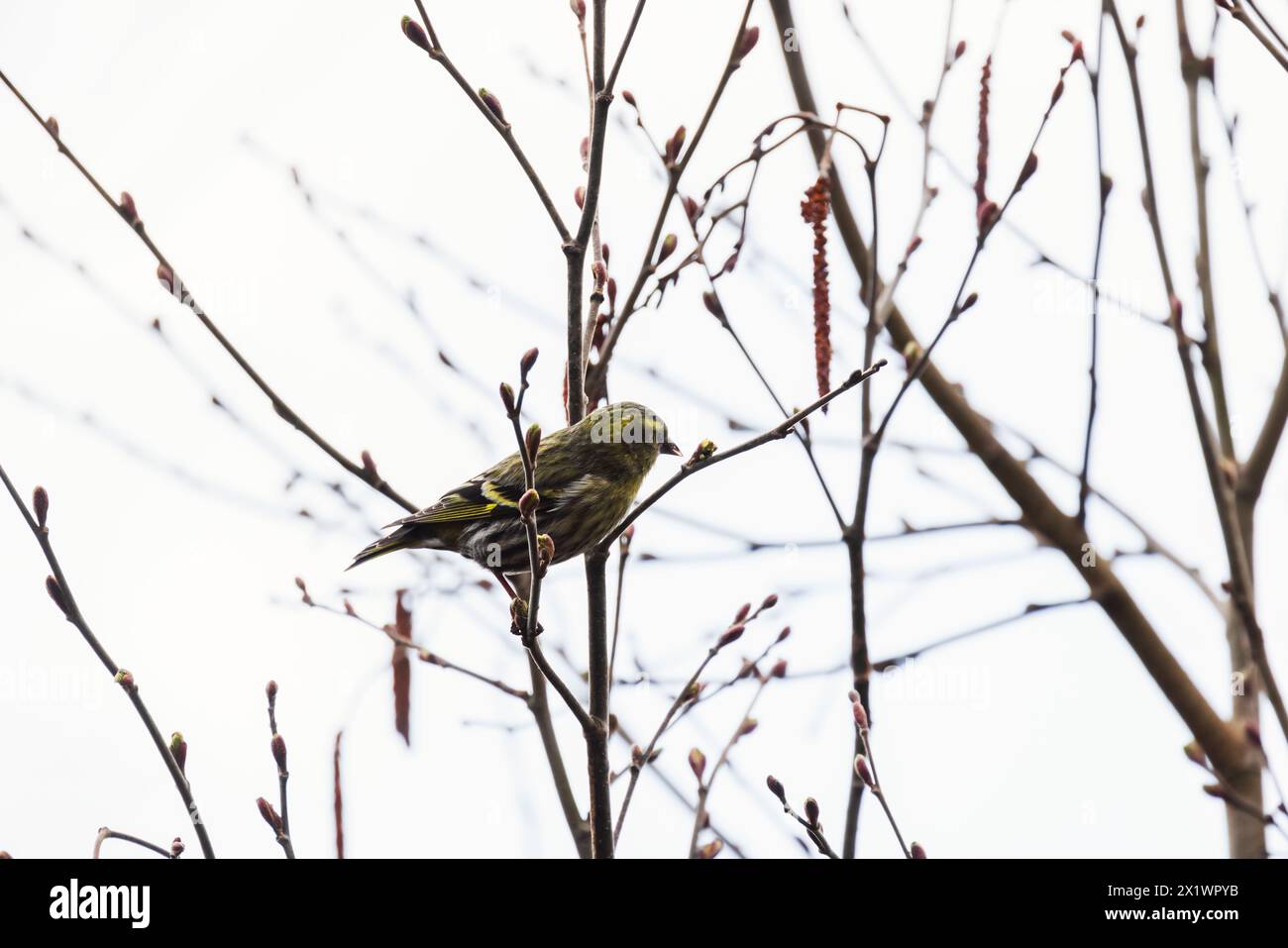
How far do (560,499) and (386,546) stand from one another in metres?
0.66

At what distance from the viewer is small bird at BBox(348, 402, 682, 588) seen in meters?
4.43

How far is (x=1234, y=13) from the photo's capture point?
2.71 meters

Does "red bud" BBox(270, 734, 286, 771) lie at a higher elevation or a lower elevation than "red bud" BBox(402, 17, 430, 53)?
lower

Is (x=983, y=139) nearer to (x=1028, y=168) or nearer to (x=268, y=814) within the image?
(x=1028, y=168)

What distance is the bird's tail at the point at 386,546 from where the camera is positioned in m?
4.50

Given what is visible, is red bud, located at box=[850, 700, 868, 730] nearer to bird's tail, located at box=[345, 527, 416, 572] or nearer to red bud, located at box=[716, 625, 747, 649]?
red bud, located at box=[716, 625, 747, 649]

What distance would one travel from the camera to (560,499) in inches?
181

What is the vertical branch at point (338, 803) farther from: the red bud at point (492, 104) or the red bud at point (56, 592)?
the red bud at point (492, 104)

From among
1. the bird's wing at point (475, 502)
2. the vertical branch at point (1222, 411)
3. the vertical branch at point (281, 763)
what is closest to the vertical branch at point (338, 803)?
the vertical branch at point (281, 763)

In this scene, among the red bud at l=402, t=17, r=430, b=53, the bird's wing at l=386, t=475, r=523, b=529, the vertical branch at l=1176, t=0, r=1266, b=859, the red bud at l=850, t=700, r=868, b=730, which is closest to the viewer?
the red bud at l=402, t=17, r=430, b=53

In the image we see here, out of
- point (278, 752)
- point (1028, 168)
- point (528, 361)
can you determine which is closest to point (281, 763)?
point (278, 752)

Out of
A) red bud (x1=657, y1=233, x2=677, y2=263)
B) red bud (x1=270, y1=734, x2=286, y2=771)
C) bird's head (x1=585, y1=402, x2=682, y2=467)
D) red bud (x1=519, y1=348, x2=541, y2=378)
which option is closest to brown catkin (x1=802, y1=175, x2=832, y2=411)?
red bud (x1=657, y1=233, x2=677, y2=263)
